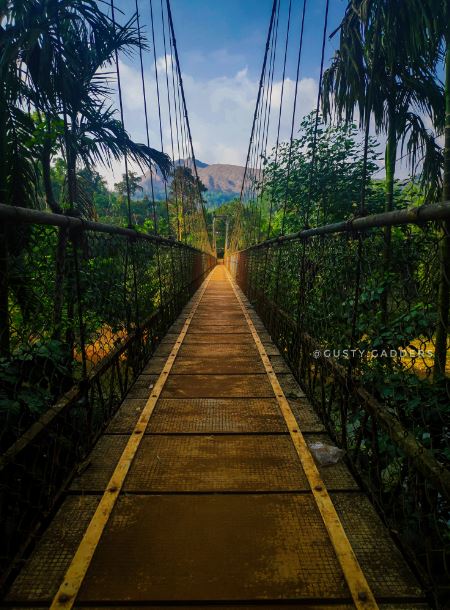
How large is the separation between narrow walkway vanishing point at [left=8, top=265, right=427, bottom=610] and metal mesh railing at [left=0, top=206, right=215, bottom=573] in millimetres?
134

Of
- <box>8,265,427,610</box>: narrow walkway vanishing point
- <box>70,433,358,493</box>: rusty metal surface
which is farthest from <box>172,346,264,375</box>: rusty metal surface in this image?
<box>70,433,358,493</box>: rusty metal surface

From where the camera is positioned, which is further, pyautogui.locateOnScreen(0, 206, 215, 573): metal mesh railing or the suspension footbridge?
pyautogui.locateOnScreen(0, 206, 215, 573): metal mesh railing

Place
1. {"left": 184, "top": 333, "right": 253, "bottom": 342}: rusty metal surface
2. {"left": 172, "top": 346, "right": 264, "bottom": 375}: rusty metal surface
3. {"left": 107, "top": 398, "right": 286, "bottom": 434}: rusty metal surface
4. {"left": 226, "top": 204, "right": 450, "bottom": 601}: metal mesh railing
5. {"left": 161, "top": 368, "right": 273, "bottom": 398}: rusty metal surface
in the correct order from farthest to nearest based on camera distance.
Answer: {"left": 184, "top": 333, "right": 253, "bottom": 342}: rusty metal surface
{"left": 172, "top": 346, "right": 264, "bottom": 375}: rusty metal surface
{"left": 161, "top": 368, "right": 273, "bottom": 398}: rusty metal surface
{"left": 107, "top": 398, "right": 286, "bottom": 434}: rusty metal surface
{"left": 226, "top": 204, "right": 450, "bottom": 601}: metal mesh railing

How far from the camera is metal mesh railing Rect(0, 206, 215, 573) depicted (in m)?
1.35

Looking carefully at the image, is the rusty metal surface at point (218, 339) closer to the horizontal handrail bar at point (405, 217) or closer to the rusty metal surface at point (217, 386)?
the rusty metal surface at point (217, 386)

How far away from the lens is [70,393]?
1.78 m

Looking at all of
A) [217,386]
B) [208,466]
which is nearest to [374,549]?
[208,466]

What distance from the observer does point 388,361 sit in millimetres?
1841

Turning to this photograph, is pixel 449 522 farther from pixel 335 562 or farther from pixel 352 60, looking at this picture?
pixel 352 60

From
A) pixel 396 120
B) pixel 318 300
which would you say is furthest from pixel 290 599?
pixel 396 120

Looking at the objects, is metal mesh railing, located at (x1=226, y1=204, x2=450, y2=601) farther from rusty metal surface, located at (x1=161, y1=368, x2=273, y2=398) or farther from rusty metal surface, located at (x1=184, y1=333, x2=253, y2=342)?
rusty metal surface, located at (x1=184, y1=333, x2=253, y2=342)

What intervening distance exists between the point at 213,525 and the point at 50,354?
985 mm

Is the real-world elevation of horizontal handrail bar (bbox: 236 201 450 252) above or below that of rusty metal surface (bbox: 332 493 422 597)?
above

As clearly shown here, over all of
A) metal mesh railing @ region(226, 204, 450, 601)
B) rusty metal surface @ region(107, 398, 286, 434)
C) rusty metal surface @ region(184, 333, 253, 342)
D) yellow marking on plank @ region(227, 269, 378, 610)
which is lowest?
yellow marking on plank @ region(227, 269, 378, 610)
